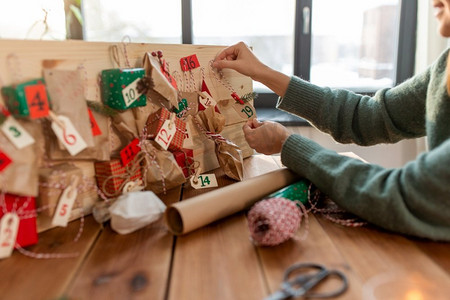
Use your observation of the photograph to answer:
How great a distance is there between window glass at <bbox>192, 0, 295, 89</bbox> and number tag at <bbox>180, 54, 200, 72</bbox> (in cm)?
98

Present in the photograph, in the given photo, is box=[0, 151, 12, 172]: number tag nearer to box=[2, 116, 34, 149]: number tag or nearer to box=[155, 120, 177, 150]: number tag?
box=[2, 116, 34, 149]: number tag

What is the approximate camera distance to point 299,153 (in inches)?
33.2

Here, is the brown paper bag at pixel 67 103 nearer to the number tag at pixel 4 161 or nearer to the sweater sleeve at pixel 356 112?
the number tag at pixel 4 161

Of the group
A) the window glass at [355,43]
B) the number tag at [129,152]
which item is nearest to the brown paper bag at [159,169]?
the number tag at [129,152]

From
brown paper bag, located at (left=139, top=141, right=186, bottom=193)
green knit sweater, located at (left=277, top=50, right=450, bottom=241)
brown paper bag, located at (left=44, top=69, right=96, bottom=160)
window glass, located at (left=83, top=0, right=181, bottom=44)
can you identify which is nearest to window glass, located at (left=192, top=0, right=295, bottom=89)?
window glass, located at (left=83, top=0, right=181, bottom=44)

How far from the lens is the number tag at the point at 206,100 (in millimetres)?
1022

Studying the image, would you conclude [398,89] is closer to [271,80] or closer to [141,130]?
[271,80]

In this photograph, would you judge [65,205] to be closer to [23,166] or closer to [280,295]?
[23,166]

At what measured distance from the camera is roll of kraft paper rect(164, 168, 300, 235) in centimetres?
69

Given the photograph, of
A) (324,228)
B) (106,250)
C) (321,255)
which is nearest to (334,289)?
(321,255)

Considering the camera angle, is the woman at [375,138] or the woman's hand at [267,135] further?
the woman's hand at [267,135]

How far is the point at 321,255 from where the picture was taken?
63 centimetres

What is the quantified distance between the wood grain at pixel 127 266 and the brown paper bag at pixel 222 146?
294mm

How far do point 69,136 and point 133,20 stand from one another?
4.37 feet
